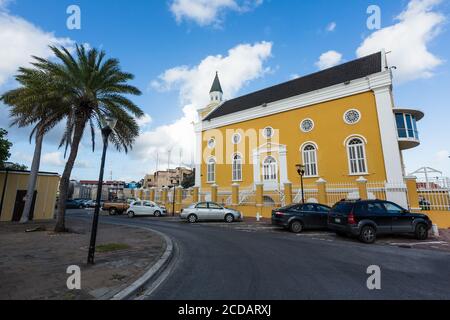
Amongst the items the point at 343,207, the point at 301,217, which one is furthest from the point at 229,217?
the point at 343,207

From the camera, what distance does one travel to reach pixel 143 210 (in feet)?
78.4

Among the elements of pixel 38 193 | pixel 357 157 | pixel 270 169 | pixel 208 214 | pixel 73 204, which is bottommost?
pixel 208 214

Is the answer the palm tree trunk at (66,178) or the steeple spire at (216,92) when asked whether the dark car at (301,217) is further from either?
the steeple spire at (216,92)

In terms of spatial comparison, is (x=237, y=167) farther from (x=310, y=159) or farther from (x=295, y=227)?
(x=295, y=227)

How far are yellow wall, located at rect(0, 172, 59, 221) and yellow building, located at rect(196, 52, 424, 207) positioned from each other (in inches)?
616

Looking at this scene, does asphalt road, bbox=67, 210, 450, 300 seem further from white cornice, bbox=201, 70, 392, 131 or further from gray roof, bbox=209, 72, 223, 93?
gray roof, bbox=209, 72, 223, 93

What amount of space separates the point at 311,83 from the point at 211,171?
15790mm

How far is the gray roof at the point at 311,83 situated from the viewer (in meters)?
22.7

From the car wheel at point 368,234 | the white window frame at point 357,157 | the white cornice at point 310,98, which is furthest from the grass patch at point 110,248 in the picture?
the white cornice at point 310,98

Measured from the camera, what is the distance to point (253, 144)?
2677cm

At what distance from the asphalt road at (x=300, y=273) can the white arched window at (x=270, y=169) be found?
15639 millimetres

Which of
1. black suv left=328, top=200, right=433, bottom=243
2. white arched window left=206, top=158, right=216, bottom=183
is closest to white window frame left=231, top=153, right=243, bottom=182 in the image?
white arched window left=206, top=158, right=216, bottom=183
